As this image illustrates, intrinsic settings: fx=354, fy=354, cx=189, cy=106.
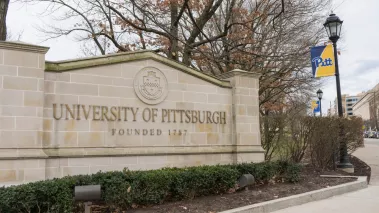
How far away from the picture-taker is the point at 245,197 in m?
7.34

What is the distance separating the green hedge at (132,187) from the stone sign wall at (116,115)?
110 centimetres

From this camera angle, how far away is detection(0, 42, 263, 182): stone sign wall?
265 inches

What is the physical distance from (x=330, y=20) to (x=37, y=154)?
33.8ft

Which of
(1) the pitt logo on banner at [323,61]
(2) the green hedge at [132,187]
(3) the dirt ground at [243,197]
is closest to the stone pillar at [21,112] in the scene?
(2) the green hedge at [132,187]

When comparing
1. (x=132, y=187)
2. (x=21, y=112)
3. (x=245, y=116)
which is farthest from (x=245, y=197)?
(x=21, y=112)

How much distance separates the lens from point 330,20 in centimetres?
1227

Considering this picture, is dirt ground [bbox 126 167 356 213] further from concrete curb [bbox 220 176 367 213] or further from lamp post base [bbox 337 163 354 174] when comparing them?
lamp post base [bbox 337 163 354 174]

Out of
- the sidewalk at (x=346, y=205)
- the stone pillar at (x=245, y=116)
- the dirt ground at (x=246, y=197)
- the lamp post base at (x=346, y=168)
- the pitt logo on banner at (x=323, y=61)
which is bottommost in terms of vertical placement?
the sidewalk at (x=346, y=205)

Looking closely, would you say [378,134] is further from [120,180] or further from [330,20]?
[120,180]

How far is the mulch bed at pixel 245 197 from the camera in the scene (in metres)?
6.30

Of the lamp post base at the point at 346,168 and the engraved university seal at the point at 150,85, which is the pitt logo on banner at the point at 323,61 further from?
the engraved university seal at the point at 150,85

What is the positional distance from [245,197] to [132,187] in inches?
96.9

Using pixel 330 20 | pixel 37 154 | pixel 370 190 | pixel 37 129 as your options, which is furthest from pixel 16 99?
pixel 330 20

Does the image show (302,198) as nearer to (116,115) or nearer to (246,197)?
(246,197)
